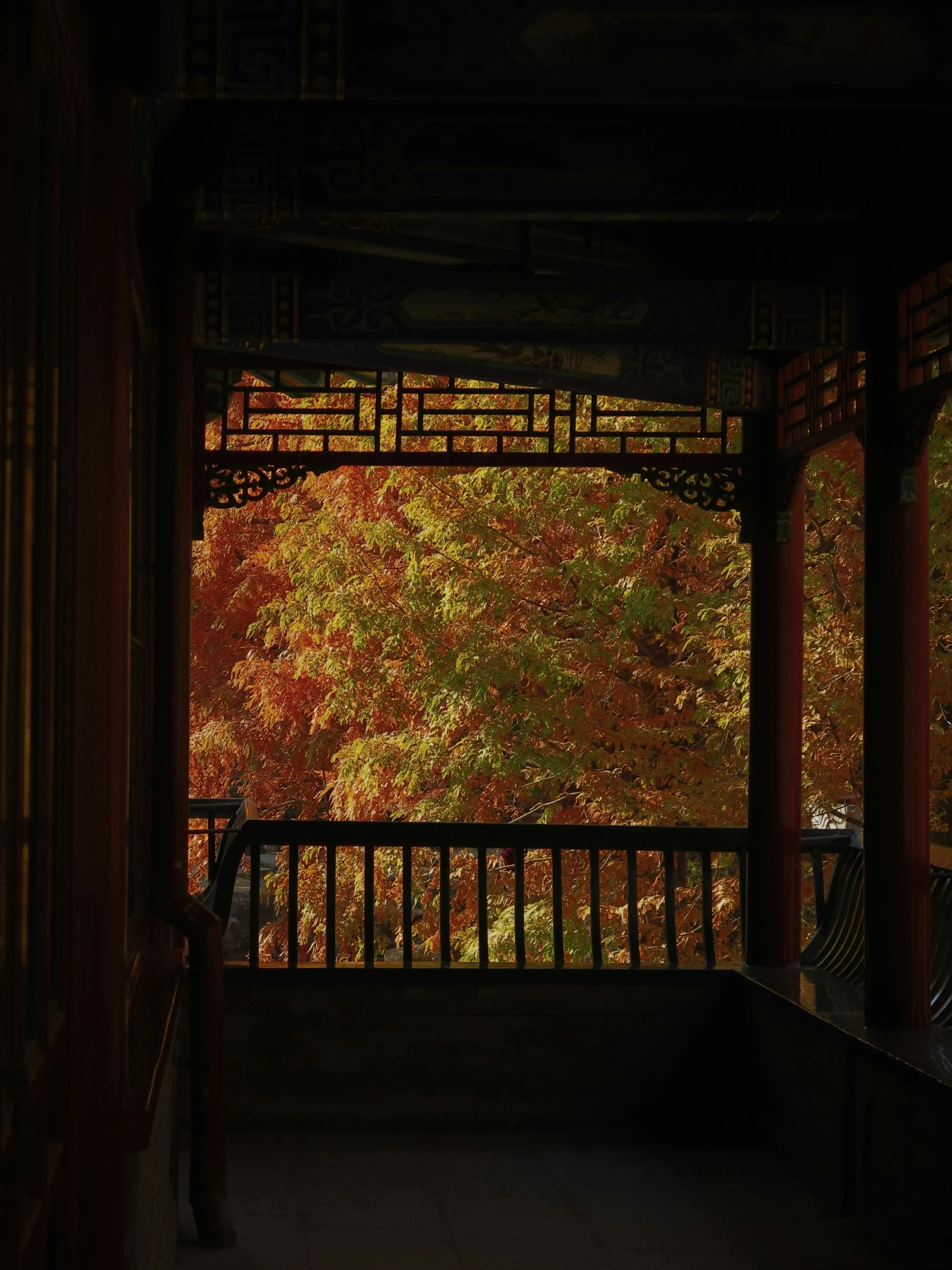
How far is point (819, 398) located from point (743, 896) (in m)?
1.95

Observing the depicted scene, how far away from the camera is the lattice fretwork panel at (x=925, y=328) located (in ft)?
13.1

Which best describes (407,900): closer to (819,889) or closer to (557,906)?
(557,906)

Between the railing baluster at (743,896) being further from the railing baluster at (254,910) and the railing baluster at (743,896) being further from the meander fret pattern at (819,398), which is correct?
the railing baluster at (254,910)

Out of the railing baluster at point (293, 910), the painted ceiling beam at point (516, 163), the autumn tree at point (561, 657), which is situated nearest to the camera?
the painted ceiling beam at point (516, 163)

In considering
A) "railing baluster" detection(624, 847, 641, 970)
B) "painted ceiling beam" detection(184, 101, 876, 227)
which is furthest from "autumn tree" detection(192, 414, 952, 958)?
"painted ceiling beam" detection(184, 101, 876, 227)

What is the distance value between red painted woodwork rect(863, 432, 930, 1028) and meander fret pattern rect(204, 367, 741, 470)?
1333mm

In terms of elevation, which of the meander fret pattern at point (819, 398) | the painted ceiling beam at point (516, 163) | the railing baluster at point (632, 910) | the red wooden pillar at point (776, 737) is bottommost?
the railing baluster at point (632, 910)

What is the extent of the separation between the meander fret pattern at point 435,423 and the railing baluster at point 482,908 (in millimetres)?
1498

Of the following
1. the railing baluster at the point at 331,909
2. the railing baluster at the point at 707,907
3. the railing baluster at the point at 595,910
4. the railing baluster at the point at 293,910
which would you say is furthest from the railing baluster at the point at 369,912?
the railing baluster at the point at 707,907

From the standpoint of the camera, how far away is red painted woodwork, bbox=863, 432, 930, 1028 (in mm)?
4176

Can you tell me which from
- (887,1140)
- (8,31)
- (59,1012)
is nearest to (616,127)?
(8,31)

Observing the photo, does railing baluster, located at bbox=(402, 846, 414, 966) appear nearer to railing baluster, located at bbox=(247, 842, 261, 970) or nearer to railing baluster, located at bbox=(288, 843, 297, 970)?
railing baluster, located at bbox=(288, 843, 297, 970)

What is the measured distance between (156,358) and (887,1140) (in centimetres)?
283

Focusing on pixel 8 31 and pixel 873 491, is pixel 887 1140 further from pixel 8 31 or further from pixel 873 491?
pixel 8 31
